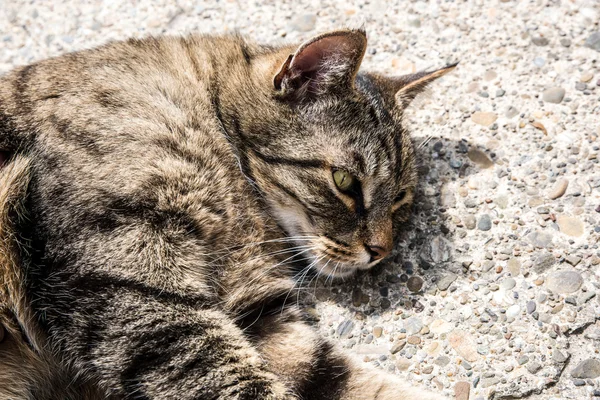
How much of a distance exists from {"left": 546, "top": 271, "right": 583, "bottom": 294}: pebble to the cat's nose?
69cm

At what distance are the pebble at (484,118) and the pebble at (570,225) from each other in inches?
24.7

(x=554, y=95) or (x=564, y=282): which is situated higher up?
(x=554, y=95)

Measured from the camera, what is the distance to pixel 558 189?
2801 mm

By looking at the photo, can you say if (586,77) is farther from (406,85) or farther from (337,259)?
(337,259)

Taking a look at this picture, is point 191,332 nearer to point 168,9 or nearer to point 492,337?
point 492,337

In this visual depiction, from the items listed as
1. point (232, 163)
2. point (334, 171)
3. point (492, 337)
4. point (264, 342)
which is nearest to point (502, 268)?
point (492, 337)

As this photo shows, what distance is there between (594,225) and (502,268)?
46cm

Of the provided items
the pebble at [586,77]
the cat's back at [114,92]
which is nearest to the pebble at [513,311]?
the pebble at [586,77]

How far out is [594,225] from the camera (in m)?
2.67

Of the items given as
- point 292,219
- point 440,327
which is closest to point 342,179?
point 292,219

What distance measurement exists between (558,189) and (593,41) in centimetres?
100

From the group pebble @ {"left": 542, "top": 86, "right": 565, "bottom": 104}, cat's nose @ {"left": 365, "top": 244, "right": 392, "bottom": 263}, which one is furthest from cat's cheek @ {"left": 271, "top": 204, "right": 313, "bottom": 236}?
pebble @ {"left": 542, "top": 86, "right": 565, "bottom": 104}

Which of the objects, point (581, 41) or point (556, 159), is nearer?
point (556, 159)

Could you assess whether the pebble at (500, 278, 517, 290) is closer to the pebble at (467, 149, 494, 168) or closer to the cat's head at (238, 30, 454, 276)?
the cat's head at (238, 30, 454, 276)
